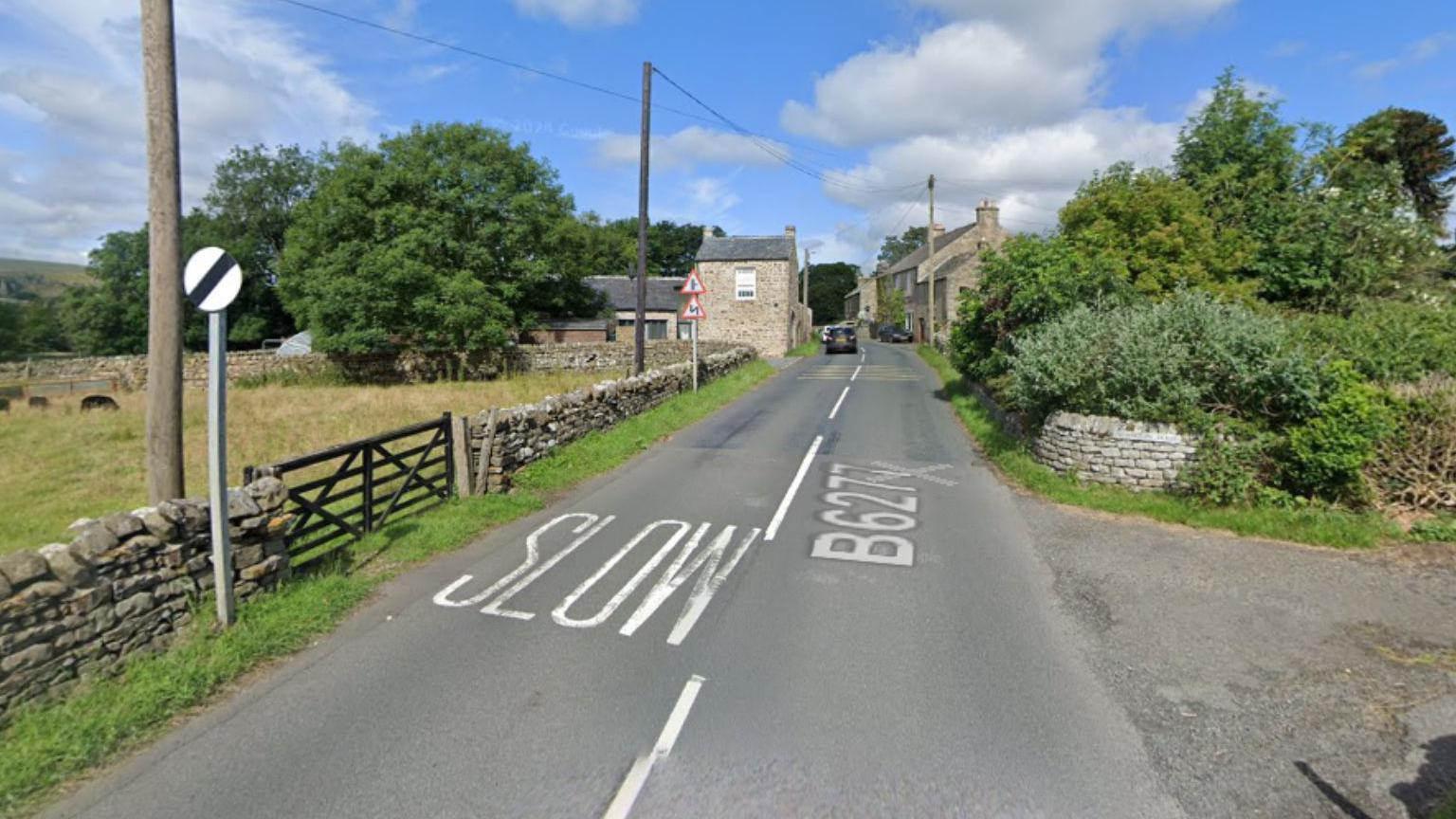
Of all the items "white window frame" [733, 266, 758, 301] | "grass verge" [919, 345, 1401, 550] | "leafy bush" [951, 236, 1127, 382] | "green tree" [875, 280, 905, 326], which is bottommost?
"grass verge" [919, 345, 1401, 550]

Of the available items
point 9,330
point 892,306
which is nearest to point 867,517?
point 9,330

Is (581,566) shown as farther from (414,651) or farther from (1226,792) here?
(1226,792)

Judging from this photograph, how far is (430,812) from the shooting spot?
3436 millimetres

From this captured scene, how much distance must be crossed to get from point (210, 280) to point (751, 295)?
114ft

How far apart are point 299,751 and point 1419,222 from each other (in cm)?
2400

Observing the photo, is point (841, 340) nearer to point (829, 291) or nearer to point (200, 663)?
point (200, 663)

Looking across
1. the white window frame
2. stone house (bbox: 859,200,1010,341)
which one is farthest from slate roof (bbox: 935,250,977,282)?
the white window frame

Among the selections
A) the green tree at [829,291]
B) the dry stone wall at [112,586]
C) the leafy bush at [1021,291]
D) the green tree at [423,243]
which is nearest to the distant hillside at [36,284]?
the green tree at [423,243]

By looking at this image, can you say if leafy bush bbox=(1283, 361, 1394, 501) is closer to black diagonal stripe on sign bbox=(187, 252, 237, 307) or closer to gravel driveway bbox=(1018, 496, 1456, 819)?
gravel driveway bbox=(1018, 496, 1456, 819)

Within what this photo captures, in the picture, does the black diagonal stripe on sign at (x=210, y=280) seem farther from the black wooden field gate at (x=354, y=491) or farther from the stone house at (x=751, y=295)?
the stone house at (x=751, y=295)

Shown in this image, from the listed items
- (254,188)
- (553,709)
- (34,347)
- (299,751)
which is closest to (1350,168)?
(553,709)

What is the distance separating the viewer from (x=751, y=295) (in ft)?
128

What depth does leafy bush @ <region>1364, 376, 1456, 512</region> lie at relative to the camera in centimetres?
793

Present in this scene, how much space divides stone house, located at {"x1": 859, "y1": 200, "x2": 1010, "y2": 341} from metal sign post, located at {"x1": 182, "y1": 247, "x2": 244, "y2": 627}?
37983mm
